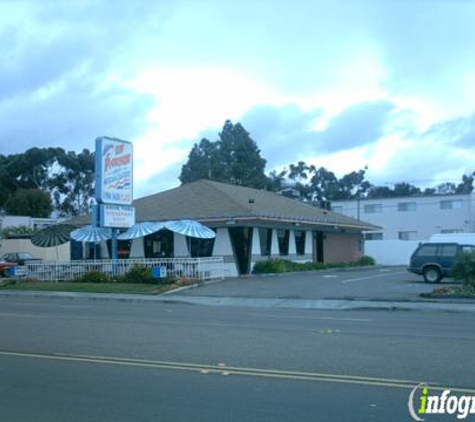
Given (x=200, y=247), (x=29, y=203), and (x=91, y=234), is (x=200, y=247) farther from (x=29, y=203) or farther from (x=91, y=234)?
(x=29, y=203)

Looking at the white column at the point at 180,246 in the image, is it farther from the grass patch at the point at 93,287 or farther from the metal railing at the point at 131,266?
the grass patch at the point at 93,287

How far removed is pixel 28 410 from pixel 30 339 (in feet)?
18.2

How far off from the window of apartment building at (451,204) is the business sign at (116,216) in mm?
39236

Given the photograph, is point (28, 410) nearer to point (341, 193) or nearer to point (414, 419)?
point (414, 419)

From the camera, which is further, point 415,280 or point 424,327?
point 415,280

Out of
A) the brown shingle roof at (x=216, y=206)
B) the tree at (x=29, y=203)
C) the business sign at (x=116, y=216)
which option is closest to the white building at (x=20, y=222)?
the tree at (x=29, y=203)

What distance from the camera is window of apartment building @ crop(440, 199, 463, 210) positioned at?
61.4 meters

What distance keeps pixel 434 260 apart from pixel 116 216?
14.3 meters

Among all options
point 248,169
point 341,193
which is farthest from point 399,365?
point 341,193

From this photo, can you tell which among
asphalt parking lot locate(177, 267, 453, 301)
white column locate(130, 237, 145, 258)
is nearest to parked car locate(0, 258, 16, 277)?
white column locate(130, 237, 145, 258)

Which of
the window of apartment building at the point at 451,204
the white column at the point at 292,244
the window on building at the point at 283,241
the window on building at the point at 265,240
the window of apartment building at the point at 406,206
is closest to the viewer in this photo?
the window on building at the point at 265,240

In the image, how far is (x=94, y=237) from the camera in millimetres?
32406

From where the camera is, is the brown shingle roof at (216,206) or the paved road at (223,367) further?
the brown shingle roof at (216,206)
